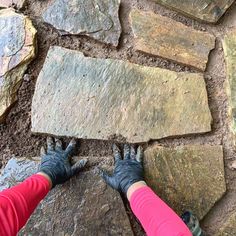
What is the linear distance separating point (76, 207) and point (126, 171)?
151 mm

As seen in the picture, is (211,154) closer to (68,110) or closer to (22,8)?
(68,110)

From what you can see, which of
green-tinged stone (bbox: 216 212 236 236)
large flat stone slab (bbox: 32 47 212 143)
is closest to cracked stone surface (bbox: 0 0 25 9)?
large flat stone slab (bbox: 32 47 212 143)

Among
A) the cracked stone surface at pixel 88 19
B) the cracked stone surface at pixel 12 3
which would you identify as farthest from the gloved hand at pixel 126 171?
the cracked stone surface at pixel 12 3

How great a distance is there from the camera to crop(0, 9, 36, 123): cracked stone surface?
123 cm

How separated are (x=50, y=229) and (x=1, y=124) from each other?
11.1 inches

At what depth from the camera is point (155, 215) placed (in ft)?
3.63

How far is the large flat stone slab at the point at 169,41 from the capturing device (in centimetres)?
125

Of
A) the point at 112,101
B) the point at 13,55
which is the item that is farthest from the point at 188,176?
the point at 13,55

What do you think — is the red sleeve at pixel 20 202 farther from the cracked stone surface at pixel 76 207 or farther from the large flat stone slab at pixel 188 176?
the large flat stone slab at pixel 188 176

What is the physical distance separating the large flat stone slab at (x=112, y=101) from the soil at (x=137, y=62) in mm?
22

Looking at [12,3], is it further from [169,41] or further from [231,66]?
[231,66]

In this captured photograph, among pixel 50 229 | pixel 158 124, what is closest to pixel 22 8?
pixel 158 124

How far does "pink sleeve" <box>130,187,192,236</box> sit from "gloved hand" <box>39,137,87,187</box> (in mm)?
166

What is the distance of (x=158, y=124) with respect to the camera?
1.23 m
